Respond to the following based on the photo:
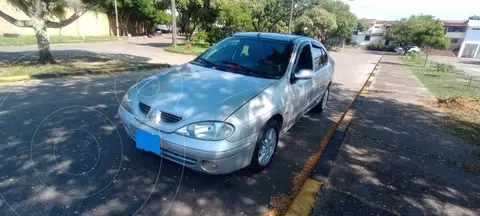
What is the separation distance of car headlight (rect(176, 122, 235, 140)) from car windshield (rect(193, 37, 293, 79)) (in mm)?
1184

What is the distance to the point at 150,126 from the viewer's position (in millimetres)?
2643

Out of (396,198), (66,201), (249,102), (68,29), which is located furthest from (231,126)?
(68,29)

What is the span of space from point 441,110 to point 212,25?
63.4ft

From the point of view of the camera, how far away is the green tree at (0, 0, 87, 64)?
A: 7.96 meters

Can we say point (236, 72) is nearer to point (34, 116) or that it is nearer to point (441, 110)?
point (34, 116)

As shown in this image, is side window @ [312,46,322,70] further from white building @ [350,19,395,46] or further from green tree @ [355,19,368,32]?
white building @ [350,19,395,46]

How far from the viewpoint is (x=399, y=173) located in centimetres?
A: 334

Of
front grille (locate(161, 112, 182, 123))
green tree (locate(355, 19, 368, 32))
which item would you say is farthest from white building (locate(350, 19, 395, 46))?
front grille (locate(161, 112, 182, 123))

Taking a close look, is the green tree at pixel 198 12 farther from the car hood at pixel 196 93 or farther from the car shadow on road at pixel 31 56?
the car hood at pixel 196 93

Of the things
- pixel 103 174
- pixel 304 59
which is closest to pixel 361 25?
pixel 304 59

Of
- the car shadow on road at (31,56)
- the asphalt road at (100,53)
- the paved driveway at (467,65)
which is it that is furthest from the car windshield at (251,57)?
the paved driveway at (467,65)

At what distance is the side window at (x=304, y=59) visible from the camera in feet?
12.6

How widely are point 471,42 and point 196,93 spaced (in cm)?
7557

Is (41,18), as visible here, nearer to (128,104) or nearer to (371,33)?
(128,104)
